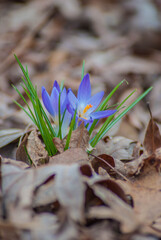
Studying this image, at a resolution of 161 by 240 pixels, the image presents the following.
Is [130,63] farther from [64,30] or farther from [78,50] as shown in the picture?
[64,30]

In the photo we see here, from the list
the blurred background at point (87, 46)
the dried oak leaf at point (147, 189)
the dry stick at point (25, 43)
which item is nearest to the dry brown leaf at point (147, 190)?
the dried oak leaf at point (147, 189)

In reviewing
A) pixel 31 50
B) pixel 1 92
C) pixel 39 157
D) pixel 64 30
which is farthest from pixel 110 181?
pixel 64 30

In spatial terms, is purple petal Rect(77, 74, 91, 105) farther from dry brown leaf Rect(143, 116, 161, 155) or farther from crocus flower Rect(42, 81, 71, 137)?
dry brown leaf Rect(143, 116, 161, 155)

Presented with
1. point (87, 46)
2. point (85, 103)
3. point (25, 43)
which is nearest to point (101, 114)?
point (85, 103)

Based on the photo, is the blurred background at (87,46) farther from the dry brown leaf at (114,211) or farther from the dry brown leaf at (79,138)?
the dry brown leaf at (114,211)

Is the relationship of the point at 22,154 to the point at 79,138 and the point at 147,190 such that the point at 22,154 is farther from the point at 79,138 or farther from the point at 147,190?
the point at 147,190

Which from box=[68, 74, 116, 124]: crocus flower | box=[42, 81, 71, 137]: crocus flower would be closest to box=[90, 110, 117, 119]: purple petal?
box=[68, 74, 116, 124]: crocus flower

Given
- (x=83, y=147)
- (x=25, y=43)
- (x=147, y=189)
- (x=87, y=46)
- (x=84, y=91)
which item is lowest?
(x=147, y=189)
